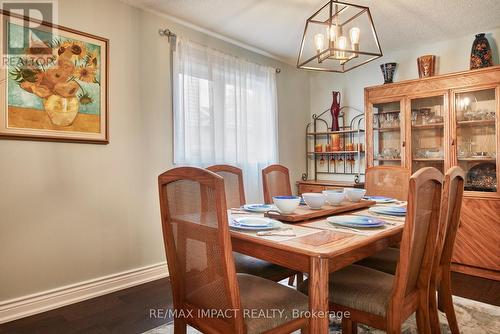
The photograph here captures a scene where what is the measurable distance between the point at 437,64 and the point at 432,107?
564mm

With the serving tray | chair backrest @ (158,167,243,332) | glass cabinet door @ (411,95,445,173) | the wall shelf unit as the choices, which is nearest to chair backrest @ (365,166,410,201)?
the serving tray

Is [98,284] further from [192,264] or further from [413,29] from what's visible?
[413,29]

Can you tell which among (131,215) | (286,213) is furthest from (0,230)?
(286,213)

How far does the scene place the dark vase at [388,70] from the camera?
350cm

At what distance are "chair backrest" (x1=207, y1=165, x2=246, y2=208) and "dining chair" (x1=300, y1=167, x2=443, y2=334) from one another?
0.90m

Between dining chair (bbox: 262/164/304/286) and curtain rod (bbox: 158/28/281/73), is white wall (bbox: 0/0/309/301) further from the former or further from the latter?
dining chair (bbox: 262/164/304/286)

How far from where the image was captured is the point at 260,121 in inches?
143

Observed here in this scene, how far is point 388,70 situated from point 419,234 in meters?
2.71

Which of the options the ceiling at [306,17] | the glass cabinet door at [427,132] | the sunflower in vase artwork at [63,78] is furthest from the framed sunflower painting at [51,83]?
the glass cabinet door at [427,132]

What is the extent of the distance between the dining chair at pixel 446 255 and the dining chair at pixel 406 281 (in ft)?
0.45

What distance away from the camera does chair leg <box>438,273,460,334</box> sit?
5.69 feet

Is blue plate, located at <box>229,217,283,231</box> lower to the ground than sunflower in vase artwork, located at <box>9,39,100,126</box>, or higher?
lower

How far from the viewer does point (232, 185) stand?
2.33 metres

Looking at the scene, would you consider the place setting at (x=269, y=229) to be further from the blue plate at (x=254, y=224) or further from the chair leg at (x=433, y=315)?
the chair leg at (x=433, y=315)
